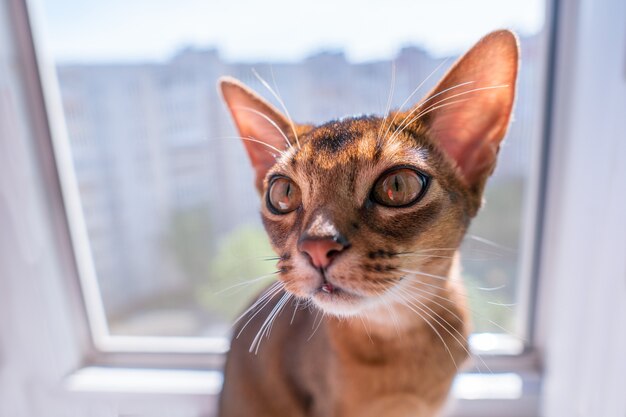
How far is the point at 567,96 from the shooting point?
1.04 meters

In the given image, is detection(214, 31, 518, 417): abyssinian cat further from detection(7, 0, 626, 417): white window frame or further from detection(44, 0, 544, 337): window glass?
detection(7, 0, 626, 417): white window frame

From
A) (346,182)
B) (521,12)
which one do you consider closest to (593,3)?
(521,12)

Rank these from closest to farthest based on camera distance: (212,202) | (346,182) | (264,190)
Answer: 1. (346,182)
2. (264,190)
3. (212,202)

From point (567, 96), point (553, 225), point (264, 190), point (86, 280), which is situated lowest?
point (86, 280)

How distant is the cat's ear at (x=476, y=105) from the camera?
71cm

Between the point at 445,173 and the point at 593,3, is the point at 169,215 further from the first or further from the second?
the point at 593,3

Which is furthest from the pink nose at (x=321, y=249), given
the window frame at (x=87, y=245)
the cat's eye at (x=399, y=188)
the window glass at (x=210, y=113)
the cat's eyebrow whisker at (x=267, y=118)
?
the window frame at (x=87, y=245)

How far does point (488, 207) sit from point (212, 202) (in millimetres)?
661

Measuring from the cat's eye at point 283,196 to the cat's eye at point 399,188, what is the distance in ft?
0.43

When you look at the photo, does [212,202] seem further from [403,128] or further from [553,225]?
[553,225]

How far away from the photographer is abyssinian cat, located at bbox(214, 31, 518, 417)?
0.69 m

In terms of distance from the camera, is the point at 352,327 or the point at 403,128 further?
the point at 352,327

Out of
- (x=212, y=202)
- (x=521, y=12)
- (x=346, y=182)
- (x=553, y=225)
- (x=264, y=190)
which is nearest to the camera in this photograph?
(x=346, y=182)

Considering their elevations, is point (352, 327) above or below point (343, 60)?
below
